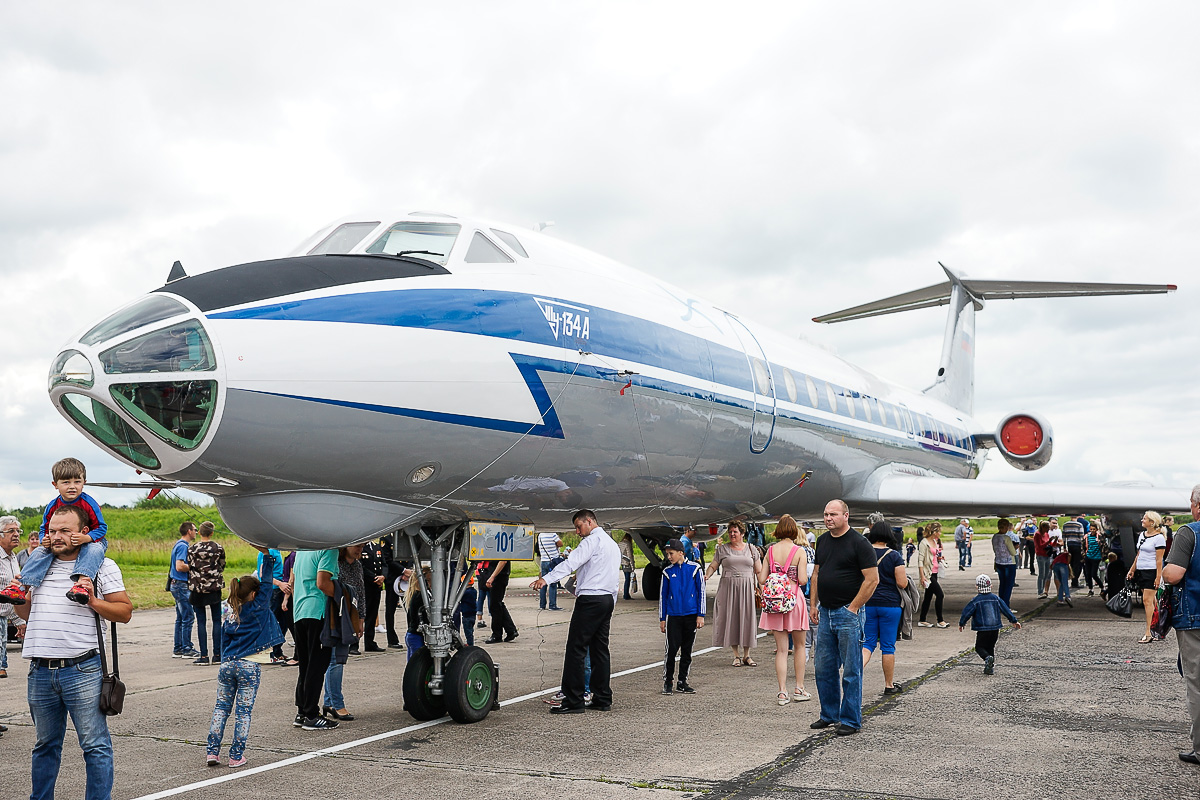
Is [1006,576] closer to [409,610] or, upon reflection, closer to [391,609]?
[391,609]

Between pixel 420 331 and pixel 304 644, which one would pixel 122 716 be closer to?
pixel 304 644

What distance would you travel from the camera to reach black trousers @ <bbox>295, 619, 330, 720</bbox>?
23.6 ft

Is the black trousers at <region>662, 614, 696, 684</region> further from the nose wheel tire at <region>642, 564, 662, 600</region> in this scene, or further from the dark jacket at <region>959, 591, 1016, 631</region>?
the nose wheel tire at <region>642, 564, 662, 600</region>

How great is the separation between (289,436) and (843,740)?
13.6 feet


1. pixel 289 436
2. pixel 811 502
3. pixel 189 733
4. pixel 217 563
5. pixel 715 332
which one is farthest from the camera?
pixel 811 502

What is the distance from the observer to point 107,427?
5.05 meters

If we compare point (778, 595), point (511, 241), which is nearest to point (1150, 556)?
point (778, 595)

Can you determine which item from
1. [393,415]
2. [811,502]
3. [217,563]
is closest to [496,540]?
[393,415]

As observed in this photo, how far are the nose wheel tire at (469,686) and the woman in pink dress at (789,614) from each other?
242 centimetres

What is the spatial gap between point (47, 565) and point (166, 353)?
46.0 inches

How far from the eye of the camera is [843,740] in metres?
6.45

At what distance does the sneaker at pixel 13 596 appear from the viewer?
190 inches

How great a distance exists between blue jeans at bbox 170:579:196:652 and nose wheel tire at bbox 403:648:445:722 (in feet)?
19.9

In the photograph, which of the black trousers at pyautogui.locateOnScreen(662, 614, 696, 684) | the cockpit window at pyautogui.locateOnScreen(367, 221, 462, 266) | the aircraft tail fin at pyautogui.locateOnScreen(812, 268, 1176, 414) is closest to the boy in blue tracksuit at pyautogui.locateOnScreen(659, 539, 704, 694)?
the black trousers at pyautogui.locateOnScreen(662, 614, 696, 684)
